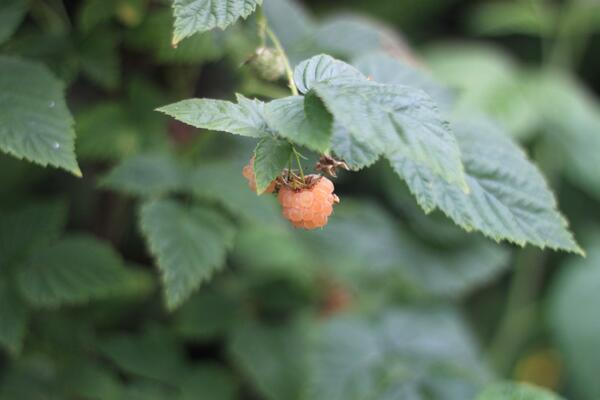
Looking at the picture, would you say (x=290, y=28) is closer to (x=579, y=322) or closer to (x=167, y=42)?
(x=167, y=42)

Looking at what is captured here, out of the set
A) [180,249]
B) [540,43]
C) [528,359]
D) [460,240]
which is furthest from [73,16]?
[540,43]

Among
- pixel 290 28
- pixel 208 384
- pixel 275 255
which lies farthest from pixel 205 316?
pixel 290 28

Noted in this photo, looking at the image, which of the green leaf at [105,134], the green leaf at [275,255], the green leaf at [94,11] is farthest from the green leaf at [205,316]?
the green leaf at [94,11]

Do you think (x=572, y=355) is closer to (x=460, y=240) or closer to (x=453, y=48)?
(x=460, y=240)

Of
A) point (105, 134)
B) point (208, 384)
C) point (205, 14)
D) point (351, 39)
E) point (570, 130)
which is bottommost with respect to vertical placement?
point (208, 384)

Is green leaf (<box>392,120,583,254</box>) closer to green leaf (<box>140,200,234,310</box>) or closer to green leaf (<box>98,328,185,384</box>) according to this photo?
green leaf (<box>140,200,234,310</box>)

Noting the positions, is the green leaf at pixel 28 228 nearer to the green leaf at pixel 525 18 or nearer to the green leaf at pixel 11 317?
the green leaf at pixel 11 317

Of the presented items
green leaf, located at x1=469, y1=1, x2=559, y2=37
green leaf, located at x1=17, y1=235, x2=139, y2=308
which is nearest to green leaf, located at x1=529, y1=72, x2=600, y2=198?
green leaf, located at x1=469, y1=1, x2=559, y2=37
